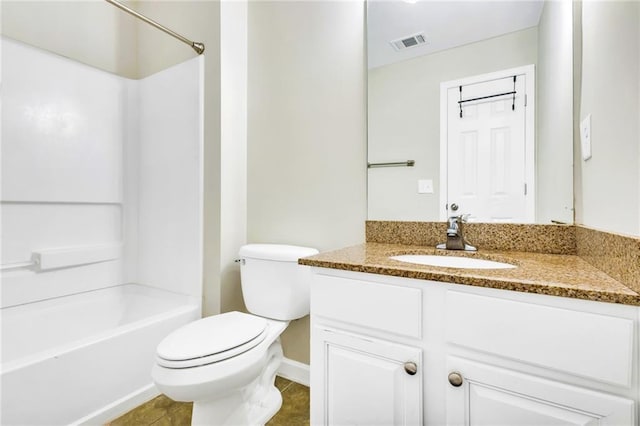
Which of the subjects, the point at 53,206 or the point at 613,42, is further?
the point at 53,206

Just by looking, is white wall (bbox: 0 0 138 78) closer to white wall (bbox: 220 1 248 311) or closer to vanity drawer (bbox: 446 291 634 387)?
white wall (bbox: 220 1 248 311)

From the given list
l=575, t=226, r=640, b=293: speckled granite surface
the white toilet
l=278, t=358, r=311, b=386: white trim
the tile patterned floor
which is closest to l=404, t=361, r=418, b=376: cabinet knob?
l=575, t=226, r=640, b=293: speckled granite surface

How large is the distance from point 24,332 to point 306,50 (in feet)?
6.98

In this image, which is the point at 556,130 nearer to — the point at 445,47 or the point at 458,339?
the point at 445,47

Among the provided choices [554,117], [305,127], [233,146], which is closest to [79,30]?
[233,146]

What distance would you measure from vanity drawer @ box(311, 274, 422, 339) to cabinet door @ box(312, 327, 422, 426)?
2.1 inches

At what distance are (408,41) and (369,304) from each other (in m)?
1.23

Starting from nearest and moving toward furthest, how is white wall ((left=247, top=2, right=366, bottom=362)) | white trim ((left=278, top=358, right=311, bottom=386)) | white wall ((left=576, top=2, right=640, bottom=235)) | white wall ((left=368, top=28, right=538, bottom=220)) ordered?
white wall ((left=576, top=2, right=640, bottom=235)), white wall ((left=368, top=28, right=538, bottom=220)), white wall ((left=247, top=2, right=366, bottom=362)), white trim ((left=278, top=358, right=311, bottom=386))

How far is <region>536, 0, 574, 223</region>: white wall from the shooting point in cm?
115

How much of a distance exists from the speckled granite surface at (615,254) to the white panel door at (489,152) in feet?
0.95

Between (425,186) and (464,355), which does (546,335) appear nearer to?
(464,355)

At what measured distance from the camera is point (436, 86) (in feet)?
4.50

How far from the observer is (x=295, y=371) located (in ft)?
5.77

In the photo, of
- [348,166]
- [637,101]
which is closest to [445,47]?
[348,166]
